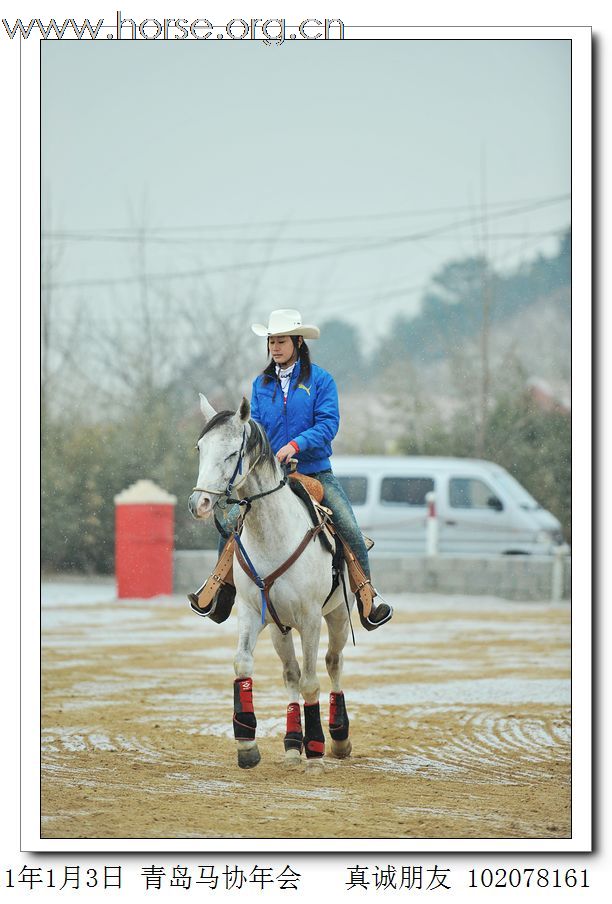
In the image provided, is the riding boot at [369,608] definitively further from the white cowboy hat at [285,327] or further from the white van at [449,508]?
the white van at [449,508]

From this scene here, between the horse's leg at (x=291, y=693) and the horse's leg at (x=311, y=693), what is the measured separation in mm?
133

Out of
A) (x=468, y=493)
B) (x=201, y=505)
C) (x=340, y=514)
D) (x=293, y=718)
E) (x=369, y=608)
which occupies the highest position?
(x=201, y=505)

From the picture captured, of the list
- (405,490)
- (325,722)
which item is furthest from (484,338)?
(325,722)

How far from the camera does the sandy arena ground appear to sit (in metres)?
6.58

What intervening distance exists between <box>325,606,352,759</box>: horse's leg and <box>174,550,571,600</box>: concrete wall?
12613 mm

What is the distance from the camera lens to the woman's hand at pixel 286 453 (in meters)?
7.34

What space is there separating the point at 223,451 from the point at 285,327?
1091 mm

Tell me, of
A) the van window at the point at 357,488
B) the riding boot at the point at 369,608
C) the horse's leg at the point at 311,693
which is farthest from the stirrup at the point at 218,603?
the van window at the point at 357,488

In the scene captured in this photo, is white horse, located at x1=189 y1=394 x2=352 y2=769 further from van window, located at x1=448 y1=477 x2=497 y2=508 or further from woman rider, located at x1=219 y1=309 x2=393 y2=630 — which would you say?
van window, located at x1=448 y1=477 x2=497 y2=508

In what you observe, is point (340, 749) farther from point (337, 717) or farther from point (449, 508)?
point (449, 508)

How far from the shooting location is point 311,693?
25.1 ft

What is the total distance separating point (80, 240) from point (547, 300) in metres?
15.0

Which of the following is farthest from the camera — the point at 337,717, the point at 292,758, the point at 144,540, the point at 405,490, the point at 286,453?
the point at 405,490

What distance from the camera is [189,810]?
670 centimetres
